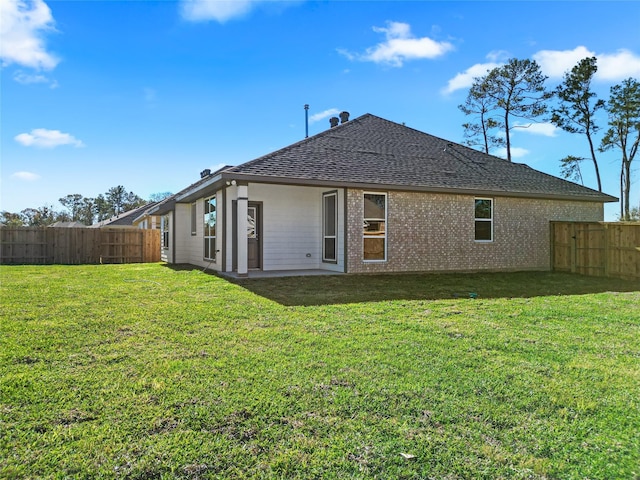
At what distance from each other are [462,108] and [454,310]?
80.7 feet

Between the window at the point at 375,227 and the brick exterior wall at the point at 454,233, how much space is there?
0.14 m

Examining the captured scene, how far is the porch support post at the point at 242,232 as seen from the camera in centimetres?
1008

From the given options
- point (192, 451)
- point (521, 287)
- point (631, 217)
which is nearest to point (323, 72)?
point (521, 287)

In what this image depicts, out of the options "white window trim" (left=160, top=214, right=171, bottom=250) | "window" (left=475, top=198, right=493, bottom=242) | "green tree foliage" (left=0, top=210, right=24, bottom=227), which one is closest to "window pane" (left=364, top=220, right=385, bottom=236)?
"window" (left=475, top=198, right=493, bottom=242)

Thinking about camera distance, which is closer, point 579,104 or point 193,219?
point 193,219

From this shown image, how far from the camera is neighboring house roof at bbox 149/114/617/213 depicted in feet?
35.4

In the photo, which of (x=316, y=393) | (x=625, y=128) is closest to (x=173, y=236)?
(x=316, y=393)

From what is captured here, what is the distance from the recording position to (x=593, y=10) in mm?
10391

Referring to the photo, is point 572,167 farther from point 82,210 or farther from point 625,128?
point 82,210

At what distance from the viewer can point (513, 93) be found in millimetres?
25656

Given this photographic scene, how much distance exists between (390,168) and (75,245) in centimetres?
1487

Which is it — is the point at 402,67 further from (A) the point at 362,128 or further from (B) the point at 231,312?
(B) the point at 231,312

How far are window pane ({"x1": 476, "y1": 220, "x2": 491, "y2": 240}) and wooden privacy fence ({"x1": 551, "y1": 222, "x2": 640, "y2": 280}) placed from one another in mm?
2684

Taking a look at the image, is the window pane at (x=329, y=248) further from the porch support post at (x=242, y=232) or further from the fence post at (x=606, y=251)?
the fence post at (x=606, y=251)
